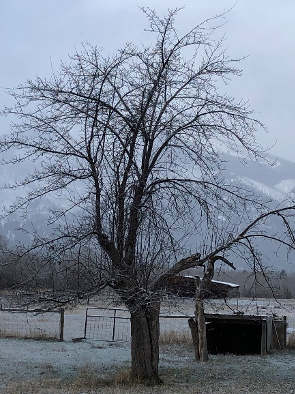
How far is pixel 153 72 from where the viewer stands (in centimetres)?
1272

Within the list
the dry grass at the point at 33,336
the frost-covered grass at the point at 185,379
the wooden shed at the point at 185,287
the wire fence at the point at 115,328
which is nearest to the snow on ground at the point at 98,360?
the frost-covered grass at the point at 185,379

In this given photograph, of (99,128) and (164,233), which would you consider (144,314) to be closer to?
(164,233)

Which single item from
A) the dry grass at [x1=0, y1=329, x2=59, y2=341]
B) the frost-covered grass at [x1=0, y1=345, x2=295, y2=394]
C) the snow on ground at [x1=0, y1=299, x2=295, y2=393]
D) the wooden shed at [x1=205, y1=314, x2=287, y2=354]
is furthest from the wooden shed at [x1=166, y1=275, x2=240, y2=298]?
the dry grass at [x1=0, y1=329, x2=59, y2=341]

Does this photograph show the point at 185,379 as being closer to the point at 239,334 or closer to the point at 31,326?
the point at 239,334

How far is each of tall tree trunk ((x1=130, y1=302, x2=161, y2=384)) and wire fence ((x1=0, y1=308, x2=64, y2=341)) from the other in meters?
6.01

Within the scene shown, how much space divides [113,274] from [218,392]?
290 cm

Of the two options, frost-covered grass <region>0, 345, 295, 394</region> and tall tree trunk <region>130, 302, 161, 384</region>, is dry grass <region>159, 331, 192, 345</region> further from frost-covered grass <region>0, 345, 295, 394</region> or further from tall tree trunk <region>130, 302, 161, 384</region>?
tall tree trunk <region>130, 302, 161, 384</region>

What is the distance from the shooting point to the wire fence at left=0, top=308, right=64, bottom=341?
2192 cm

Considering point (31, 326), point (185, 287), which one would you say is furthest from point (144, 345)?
point (31, 326)

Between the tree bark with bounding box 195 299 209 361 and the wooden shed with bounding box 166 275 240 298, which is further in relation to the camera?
the tree bark with bounding box 195 299 209 361

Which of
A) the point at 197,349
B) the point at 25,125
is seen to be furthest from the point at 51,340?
the point at 25,125

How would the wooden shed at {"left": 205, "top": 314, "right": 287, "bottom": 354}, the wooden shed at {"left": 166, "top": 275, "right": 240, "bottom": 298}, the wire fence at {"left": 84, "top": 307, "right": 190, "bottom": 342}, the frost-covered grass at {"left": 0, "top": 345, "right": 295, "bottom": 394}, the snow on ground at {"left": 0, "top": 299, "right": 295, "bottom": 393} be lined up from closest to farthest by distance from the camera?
the frost-covered grass at {"left": 0, "top": 345, "right": 295, "bottom": 394}
the wooden shed at {"left": 166, "top": 275, "right": 240, "bottom": 298}
the snow on ground at {"left": 0, "top": 299, "right": 295, "bottom": 393}
the wooden shed at {"left": 205, "top": 314, "right": 287, "bottom": 354}
the wire fence at {"left": 84, "top": 307, "right": 190, "bottom": 342}

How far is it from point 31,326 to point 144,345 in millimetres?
16646

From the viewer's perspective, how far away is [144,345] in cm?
1267
